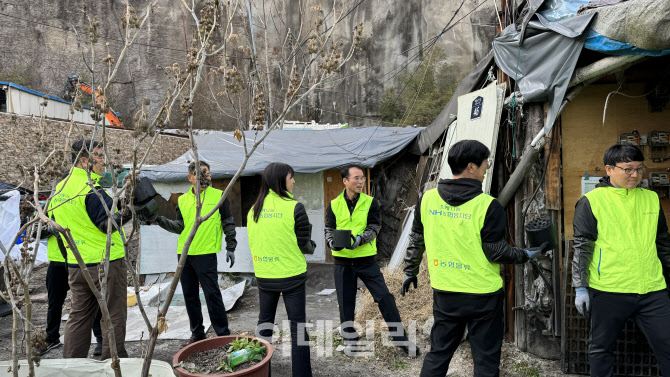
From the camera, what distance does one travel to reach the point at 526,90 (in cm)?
375

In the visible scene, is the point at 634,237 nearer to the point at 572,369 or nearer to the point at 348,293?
the point at 572,369

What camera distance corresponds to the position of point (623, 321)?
2.78 metres

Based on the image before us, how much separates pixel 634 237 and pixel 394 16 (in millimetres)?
23114

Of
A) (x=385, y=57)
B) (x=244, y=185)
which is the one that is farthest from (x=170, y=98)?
(x=385, y=57)

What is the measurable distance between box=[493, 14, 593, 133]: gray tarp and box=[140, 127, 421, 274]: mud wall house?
5.43m

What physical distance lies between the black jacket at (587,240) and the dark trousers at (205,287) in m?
3.03

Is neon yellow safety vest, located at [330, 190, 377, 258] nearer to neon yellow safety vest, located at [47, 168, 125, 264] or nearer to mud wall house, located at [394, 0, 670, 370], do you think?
mud wall house, located at [394, 0, 670, 370]

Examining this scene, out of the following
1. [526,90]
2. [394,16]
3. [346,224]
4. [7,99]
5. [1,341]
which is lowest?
[1,341]

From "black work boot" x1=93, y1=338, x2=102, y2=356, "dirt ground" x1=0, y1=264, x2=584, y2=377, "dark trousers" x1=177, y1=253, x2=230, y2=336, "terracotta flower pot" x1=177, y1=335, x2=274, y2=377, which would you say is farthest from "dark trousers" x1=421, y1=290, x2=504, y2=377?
"black work boot" x1=93, y1=338, x2=102, y2=356

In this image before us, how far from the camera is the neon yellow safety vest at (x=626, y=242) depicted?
107 inches

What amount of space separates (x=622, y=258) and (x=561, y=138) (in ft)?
5.09

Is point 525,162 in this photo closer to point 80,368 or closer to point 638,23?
point 638,23

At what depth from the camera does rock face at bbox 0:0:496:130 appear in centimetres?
2258

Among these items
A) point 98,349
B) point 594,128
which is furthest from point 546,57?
point 98,349
